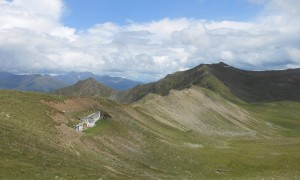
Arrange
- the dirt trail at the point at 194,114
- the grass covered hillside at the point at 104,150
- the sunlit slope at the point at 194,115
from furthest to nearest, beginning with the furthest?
the dirt trail at the point at 194,114
the sunlit slope at the point at 194,115
the grass covered hillside at the point at 104,150

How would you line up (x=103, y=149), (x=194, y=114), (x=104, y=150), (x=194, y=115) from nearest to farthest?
(x=104, y=150) → (x=103, y=149) → (x=194, y=115) → (x=194, y=114)

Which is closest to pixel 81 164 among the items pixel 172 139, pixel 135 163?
pixel 135 163

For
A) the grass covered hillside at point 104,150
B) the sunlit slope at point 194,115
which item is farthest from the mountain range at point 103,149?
the sunlit slope at point 194,115

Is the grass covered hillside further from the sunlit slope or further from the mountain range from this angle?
the sunlit slope

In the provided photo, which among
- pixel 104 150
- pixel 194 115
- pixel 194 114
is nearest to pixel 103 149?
pixel 104 150

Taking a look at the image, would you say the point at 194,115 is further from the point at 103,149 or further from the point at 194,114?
the point at 103,149

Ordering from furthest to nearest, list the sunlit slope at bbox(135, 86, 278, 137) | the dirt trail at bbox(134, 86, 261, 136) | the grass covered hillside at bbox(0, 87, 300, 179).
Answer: the dirt trail at bbox(134, 86, 261, 136), the sunlit slope at bbox(135, 86, 278, 137), the grass covered hillside at bbox(0, 87, 300, 179)

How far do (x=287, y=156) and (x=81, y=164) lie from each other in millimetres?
51709

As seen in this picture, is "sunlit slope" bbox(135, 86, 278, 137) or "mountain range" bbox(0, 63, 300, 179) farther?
"sunlit slope" bbox(135, 86, 278, 137)

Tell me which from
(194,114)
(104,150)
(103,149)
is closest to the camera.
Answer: (104,150)

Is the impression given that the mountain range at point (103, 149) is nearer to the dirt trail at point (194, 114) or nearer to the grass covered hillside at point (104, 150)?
the grass covered hillside at point (104, 150)

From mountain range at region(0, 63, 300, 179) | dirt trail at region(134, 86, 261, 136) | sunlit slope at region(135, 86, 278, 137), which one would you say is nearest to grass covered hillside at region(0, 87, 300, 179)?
mountain range at region(0, 63, 300, 179)

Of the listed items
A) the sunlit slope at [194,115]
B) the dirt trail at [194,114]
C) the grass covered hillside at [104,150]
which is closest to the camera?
the grass covered hillside at [104,150]

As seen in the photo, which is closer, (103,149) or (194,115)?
(103,149)
